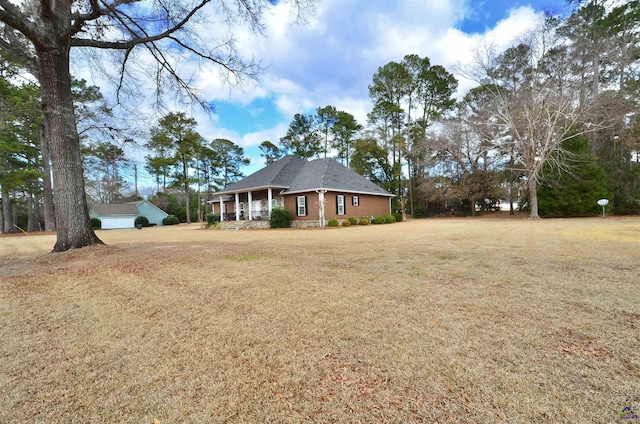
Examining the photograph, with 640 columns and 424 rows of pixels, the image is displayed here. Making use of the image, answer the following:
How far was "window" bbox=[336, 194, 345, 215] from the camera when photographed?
19.6 metres

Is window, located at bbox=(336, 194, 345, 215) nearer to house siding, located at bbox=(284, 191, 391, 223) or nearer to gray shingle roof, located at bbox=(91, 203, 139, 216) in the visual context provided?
house siding, located at bbox=(284, 191, 391, 223)

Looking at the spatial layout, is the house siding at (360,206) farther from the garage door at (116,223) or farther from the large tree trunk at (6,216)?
the garage door at (116,223)

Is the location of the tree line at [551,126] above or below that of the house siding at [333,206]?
above

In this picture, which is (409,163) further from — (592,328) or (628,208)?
(592,328)

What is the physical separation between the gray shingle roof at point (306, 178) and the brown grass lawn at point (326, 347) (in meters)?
14.6

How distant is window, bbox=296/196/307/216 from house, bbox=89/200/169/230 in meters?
24.1

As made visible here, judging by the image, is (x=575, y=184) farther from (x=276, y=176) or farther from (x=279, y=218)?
(x=276, y=176)

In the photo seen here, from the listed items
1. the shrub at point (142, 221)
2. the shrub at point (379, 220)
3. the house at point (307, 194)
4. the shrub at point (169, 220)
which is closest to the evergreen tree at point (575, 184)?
the shrub at point (379, 220)

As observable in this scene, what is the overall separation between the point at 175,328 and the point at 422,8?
14233 millimetres

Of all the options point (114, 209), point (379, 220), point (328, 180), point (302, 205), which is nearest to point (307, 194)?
point (302, 205)

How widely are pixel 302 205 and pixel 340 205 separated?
9.07 feet

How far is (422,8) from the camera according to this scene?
11.4 meters

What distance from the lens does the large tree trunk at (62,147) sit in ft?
22.7

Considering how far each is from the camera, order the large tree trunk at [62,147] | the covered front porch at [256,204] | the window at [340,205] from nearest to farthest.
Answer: the large tree trunk at [62,147]
the window at [340,205]
the covered front porch at [256,204]
